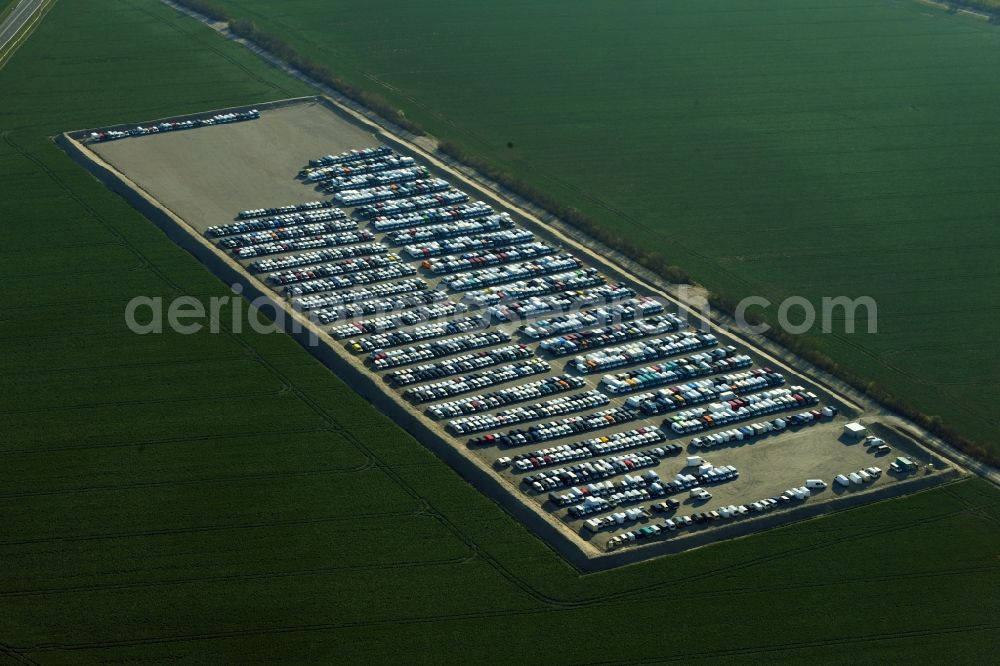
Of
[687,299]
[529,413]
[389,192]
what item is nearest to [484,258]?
[389,192]

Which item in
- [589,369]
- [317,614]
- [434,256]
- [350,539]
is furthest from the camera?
[434,256]

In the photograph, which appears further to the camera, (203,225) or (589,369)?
(203,225)

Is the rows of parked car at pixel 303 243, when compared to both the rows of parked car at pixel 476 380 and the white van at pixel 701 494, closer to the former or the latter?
the rows of parked car at pixel 476 380

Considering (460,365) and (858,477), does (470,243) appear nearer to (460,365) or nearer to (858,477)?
(460,365)

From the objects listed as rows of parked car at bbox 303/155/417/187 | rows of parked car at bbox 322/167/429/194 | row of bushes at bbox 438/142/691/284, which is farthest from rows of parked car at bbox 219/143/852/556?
row of bushes at bbox 438/142/691/284

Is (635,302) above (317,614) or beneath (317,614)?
above

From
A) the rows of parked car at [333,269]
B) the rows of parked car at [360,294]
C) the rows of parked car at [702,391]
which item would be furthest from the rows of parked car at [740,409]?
the rows of parked car at [333,269]

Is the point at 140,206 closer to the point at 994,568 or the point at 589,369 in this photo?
the point at 589,369

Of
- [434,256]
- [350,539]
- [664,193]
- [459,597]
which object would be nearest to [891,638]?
[459,597]
